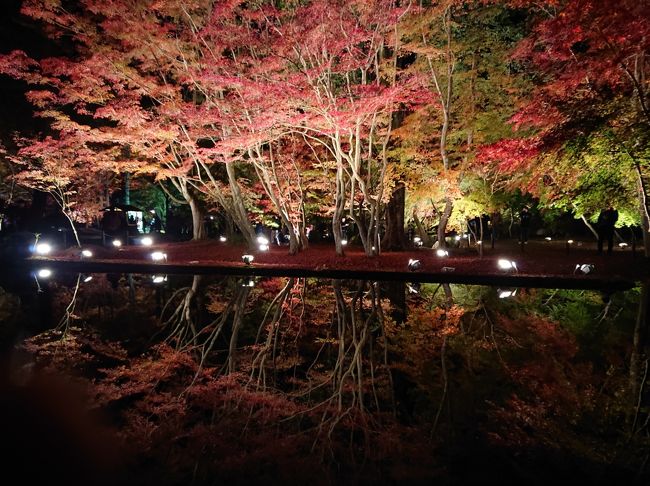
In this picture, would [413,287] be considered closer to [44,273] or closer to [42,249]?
[44,273]

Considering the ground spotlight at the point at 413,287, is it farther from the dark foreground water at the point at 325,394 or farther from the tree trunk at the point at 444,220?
the tree trunk at the point at 444,220

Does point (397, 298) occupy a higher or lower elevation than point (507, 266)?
lower

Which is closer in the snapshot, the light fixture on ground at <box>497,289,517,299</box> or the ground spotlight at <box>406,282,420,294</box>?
the light fixture on ground at <box>497,289,517,299</box>

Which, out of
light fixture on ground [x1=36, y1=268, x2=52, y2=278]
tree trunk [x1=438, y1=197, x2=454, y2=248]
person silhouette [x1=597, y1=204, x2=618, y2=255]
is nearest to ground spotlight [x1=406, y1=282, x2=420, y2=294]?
tree trunk [x1=438, y1=197, x2=454, y2=248]

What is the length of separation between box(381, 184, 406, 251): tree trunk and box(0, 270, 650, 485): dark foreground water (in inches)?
400

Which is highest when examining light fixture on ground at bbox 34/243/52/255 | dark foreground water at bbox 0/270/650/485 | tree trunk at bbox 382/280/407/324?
light fixture on ground at bbox 34/243/52/255

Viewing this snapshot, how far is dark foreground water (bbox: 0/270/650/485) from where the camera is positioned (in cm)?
354

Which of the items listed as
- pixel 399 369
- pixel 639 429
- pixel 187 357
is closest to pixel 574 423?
pixel 639 429

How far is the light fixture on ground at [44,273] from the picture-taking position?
14.3 meters

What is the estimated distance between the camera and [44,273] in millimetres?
14984

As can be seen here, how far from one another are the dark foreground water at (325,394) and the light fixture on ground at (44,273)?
5603 millimetres

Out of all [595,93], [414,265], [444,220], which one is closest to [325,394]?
[414,265]

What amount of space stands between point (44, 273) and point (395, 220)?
1360 centimetres

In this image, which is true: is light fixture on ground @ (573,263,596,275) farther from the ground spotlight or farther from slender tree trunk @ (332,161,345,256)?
slender tree trunk @ (332,161,345,256)
